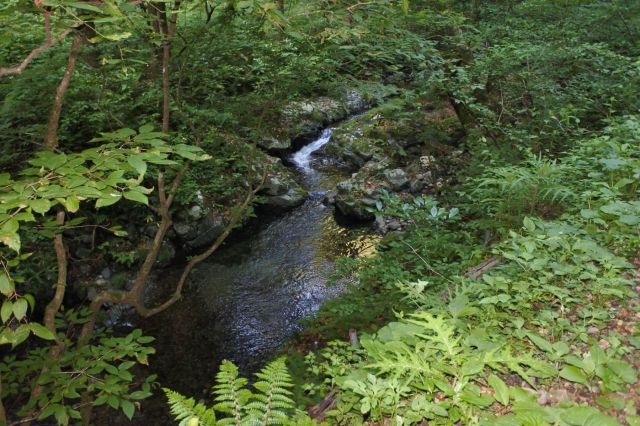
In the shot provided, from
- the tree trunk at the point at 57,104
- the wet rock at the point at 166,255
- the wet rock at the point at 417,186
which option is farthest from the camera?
the wet rock at the point at 417,186

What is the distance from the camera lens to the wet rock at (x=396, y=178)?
10516 millimetres

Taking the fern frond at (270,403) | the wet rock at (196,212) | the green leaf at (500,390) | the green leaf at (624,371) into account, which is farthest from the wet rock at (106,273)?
the green leaf at (624,371)

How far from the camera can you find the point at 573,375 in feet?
6.65

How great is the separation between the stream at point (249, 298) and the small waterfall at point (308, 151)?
2.08m

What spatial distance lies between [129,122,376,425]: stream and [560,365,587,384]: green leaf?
4628 millimetres

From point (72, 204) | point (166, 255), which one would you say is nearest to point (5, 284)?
point (72, 204)

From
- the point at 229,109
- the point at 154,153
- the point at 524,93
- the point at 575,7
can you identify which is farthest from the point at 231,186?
the point at 575,7

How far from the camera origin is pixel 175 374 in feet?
20.1

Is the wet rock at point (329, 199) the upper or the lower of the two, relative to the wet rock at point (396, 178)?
lower

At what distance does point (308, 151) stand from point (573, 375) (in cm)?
1142

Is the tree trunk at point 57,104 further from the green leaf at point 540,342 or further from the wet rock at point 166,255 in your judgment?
the wet rock at point 166,255

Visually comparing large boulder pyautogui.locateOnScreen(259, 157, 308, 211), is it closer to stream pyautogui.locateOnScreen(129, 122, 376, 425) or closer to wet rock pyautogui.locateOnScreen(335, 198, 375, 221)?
stream pyautogui.locateOnScreen(129, 122, 376, 425)

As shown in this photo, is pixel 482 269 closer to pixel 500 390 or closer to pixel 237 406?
pixel 500 390

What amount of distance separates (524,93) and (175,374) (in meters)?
8.17
